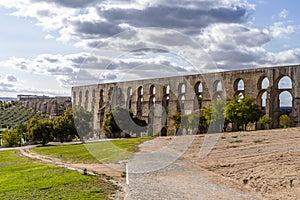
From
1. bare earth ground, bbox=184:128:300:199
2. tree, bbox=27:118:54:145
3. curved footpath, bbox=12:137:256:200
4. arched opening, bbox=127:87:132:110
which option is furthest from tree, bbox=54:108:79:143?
curved footpath, bbox=12:137:256:200

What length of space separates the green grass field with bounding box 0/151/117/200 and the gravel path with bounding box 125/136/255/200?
116 centimetres

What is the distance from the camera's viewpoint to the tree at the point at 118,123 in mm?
45938

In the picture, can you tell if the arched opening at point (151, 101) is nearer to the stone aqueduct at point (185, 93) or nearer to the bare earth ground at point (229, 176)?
the stone aqueduct at point (185, 93)

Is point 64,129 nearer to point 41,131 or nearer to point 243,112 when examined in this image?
point 41,131

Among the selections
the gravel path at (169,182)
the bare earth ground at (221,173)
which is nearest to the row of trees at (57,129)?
the bare earth ground at (221,173)

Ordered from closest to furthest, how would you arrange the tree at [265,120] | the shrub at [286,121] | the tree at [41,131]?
1. the shrub at [286,121]
2. the tree at [265,120]
3. the tree at [41,131]

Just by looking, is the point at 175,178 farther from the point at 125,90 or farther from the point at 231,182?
the point at 125,90

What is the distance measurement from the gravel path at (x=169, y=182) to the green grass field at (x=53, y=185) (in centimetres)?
116

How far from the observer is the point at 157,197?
556 inches

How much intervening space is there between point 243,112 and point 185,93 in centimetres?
1383

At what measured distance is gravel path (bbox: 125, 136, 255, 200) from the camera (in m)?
14.4

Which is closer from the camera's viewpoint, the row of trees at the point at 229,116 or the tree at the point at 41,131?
the row of trees at the point at 229,116

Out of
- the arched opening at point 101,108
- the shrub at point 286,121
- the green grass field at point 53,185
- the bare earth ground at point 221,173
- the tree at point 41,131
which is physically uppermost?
the arched opening at point 101,108

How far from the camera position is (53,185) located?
1670cm
